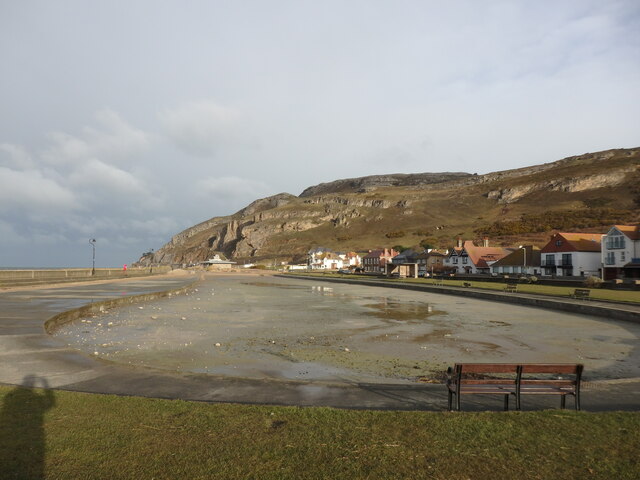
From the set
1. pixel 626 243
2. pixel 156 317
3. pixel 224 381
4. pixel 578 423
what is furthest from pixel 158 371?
pixel 626 243

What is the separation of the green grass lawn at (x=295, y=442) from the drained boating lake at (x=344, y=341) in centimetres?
421

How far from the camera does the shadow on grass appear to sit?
4949 mm

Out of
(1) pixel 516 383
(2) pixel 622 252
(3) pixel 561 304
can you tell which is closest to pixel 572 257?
(2) pixel 622 252

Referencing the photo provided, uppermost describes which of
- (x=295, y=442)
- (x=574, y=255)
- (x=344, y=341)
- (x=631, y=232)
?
(x=631, y=232)

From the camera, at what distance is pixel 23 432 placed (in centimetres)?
589

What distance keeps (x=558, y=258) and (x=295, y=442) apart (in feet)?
257

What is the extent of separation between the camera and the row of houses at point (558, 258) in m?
61.6

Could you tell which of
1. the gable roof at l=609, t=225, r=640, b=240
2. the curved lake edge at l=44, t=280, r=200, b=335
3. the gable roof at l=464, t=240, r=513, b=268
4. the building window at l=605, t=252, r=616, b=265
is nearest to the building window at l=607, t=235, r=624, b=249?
the gable roof at l=609, t=225, r=640, b=240

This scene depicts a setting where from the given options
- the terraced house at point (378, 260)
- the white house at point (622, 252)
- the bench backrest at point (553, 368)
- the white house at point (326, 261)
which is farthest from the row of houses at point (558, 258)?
the bench backrest at point (553, 368)

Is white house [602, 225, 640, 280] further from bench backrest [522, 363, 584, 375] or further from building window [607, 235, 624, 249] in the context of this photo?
bench backrest [522, 363, 584, 375]

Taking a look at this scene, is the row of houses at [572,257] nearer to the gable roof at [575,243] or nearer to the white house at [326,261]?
the gable roof at [575,243]

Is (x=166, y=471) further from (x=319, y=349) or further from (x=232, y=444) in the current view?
(x=319, y=349)

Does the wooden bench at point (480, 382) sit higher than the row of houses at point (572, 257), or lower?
lower

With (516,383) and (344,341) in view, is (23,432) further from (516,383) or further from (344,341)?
(344,341)
